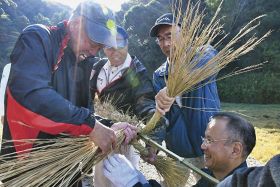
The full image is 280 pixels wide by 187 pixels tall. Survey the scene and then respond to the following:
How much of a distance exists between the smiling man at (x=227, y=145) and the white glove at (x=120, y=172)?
38 cm

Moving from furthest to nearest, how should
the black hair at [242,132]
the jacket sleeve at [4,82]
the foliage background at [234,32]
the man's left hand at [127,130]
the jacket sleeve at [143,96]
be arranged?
the foliage background at [234,32] < the jacket sleeve at [143,96] < the man's left hand at [127,130] < the black hair at [242,132] < the jacket sleeve at [4,82]

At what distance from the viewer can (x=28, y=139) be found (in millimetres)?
2080

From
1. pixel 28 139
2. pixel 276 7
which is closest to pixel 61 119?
pixel 28 139

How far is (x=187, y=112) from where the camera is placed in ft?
9.76

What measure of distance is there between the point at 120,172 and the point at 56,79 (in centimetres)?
63

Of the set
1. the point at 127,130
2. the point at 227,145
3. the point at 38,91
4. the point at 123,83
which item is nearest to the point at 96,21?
the point at 38,91

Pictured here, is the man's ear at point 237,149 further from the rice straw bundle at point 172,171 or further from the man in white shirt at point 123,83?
the man in white shirt at point 123,83

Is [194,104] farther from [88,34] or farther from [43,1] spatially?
[43,1]

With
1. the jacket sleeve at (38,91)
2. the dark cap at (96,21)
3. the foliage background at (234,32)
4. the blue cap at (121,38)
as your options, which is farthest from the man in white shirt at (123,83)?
the foliage background at (234,32)

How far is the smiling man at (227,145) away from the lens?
83.7 inches

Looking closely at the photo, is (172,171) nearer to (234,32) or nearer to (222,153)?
(222,153)

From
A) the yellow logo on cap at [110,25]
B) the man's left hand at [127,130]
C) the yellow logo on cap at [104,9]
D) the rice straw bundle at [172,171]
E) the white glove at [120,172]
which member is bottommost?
the rice straw bundle at [172,171]

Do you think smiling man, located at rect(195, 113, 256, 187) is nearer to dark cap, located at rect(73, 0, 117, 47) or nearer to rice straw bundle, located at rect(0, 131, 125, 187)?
rice straw bundle, located at rect(0, 131, 125, 187)

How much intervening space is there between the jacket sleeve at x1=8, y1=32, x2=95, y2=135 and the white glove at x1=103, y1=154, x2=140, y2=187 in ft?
0.95
